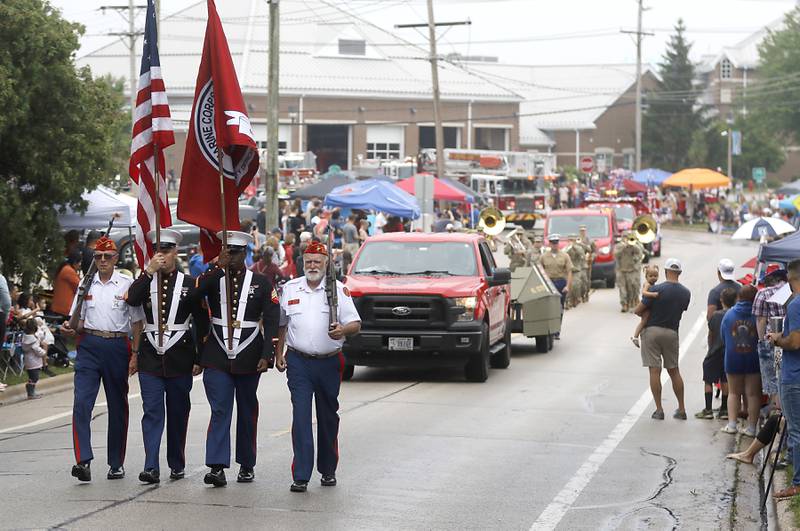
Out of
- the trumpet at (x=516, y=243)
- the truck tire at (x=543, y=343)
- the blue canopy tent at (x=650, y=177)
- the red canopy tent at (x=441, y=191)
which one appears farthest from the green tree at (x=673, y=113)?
the truck tire at (x=543, y=343)

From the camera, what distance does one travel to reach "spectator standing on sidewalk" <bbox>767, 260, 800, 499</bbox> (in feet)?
33.2

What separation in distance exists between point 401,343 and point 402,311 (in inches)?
16.1

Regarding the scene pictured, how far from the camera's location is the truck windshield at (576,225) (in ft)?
120

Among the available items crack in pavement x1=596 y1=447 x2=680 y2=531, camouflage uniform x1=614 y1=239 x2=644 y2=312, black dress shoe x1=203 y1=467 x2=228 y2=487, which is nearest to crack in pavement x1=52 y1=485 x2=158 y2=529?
black dress shoe x1=203 y1=467 x2=228 y2=487

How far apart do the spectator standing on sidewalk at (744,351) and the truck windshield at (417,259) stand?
5225 millimetres

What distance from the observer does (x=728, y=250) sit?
53000 mm

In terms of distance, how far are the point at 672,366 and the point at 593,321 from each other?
12964 millimetres

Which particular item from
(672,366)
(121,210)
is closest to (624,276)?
(121,210)

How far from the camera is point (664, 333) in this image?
1536 cm

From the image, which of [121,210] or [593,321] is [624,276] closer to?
[593,321]

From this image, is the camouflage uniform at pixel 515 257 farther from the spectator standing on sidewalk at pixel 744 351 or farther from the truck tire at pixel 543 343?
the spectator standing on sidewalk at pixel 744 351

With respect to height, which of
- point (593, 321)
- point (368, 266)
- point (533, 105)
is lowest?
point (593, 321)

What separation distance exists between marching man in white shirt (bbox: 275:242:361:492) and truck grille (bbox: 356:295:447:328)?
23.3ft

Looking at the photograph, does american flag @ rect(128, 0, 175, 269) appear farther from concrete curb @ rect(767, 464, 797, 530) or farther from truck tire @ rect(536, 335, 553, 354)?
truck tire @ rect(536, 335, 553, 354)
